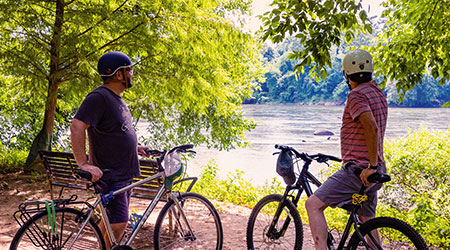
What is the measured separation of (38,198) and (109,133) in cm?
485

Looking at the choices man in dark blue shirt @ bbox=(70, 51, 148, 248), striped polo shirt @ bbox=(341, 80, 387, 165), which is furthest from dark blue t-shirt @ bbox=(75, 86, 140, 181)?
striped polo shirt @ bbox=(341, 80, 387, 165)

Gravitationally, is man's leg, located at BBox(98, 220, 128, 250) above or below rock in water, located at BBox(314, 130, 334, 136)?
above

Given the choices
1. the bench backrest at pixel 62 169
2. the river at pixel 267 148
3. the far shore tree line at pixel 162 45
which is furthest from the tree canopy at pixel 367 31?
the river at pixel 267 148

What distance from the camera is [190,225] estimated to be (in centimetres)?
373

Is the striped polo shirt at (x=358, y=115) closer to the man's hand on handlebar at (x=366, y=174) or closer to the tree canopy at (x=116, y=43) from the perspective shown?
the man's hand on handlebar at (x=366, y=174)

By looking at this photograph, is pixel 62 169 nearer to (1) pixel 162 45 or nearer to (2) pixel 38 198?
(2) pixel 38 198

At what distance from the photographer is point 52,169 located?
6129 millimetres

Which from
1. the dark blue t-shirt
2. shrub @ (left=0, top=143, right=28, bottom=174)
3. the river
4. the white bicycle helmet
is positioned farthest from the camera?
the river

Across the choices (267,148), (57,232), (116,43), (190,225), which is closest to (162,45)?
(116,43)

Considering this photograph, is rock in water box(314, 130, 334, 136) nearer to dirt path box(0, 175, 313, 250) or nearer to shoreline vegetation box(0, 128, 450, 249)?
shoreline vegetation box(0, 128, 450, 249)

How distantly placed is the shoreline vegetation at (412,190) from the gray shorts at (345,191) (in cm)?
270

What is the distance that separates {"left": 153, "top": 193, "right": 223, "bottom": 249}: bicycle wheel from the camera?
3609 millimetres

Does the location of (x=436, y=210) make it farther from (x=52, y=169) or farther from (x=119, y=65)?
(x=52, y=169)

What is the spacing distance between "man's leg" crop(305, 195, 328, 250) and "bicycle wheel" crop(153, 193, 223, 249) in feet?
3.02
